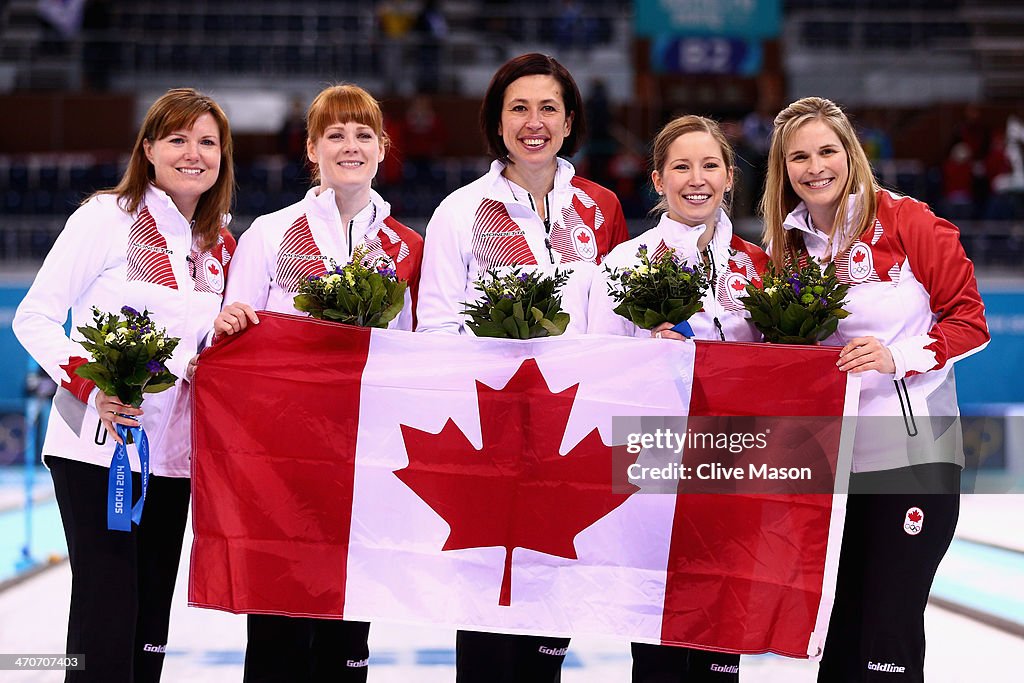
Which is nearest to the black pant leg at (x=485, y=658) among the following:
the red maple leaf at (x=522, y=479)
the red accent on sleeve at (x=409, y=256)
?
the red maple leaf at (x=522, y=479)

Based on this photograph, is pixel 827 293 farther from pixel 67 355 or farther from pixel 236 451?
pixel 67 355

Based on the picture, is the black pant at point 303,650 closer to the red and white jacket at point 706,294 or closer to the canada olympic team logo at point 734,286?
the red and white jacket at point 706,294

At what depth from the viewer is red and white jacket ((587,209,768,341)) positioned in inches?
138

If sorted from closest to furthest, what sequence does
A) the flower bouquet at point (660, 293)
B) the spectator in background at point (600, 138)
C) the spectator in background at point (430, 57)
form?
the flower bouquet at point (660, 293), the spectator in background at point (600, 138), the spectator in background at point (430, 57)

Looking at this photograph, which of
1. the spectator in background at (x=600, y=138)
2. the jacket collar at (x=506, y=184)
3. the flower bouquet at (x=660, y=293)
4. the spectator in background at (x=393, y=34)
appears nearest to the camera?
the flower bouquet at (x=660, y=293)

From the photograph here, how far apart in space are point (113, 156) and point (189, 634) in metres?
9.99

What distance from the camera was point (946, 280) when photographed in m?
3.25

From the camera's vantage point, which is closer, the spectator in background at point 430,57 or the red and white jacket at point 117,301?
the red and white jacket at point 117,301

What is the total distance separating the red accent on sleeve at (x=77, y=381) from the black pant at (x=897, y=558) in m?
2.29

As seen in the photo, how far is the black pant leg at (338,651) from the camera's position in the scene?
3.48 meters

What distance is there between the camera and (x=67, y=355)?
10.8ft

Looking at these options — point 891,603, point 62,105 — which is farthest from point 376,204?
point 62,105

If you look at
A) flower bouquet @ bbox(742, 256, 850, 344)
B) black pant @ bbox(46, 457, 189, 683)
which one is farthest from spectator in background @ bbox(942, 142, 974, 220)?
black pant @ bbox(46, 457, 189, 683)

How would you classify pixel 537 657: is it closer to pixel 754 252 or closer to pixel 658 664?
pixel 658 664
